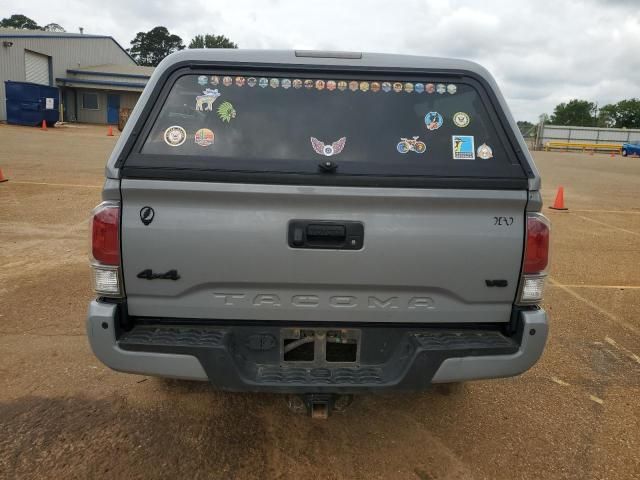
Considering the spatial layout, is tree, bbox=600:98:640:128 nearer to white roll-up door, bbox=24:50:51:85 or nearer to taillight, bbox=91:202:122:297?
white roll-up door, bbox=24:50:51:85

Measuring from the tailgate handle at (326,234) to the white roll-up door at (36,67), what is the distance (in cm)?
4081

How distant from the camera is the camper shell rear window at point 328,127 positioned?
2.51 meters

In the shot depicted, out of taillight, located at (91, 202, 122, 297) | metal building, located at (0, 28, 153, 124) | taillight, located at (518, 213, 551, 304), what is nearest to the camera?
taillight, located at (91, 202, 122, 297)

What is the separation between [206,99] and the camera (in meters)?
2.66

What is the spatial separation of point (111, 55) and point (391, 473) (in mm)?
53240

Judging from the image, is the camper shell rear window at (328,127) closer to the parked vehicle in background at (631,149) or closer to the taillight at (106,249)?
the taillight at (106,249)

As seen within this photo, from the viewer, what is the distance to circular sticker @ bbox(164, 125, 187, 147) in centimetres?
256

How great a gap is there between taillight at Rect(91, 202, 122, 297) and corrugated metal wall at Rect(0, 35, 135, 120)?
36.2m

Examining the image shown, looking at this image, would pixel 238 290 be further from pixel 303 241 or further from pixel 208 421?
pixel 208 421

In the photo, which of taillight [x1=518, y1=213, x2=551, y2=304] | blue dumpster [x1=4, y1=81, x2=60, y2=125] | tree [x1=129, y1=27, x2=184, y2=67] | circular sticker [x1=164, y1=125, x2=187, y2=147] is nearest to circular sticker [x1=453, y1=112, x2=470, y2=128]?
taillight [x1=518, y1=213, x2=551, y2=304]

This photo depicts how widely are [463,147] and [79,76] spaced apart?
45.2 meters

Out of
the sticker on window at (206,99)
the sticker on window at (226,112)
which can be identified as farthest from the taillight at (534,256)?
the sticker on window at (206,99)

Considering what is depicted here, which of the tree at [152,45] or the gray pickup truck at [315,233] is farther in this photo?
the tree at [152,45]

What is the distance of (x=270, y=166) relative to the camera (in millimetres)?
2459
